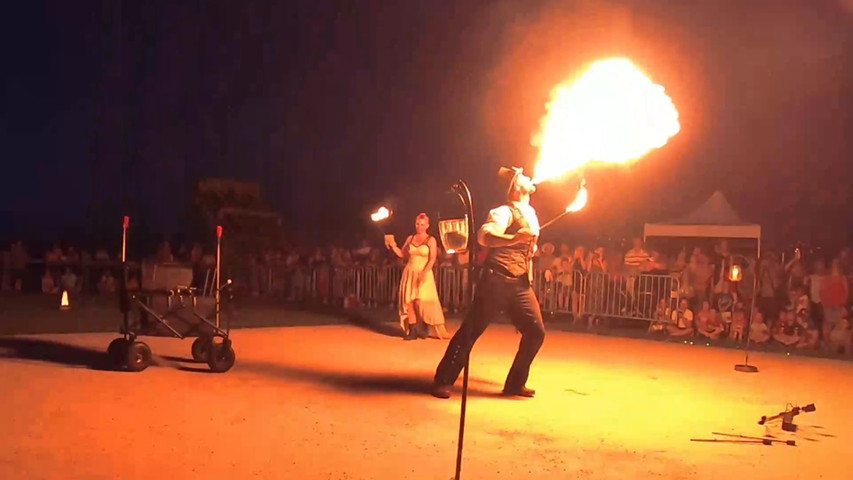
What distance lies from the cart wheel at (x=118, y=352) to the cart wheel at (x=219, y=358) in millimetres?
923

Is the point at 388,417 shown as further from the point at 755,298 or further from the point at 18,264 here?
the point at 18,264

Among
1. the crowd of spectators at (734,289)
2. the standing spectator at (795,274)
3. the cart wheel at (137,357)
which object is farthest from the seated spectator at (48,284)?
the standing spectator at (795,274)

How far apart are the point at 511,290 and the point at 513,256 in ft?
1.14

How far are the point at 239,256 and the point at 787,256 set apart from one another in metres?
14.7

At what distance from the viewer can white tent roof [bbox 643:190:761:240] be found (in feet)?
54.0

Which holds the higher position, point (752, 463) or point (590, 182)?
point (590, 182)

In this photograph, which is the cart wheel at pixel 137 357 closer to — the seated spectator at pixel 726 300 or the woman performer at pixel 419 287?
the woman performer at pixel 419 287

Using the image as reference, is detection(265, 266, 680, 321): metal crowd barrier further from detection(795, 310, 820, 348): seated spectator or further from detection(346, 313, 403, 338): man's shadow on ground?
detection(346, 313, 403, 338): man's shadow on ground

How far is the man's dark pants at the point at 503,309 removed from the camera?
8.23m

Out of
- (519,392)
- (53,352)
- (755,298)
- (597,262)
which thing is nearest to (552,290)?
(597,262)

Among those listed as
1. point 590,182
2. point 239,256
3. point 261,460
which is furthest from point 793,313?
point 239,256

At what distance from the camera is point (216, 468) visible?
5.55 meters

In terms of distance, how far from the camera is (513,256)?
833cm

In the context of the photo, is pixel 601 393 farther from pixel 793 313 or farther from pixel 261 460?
pixel 793 313
